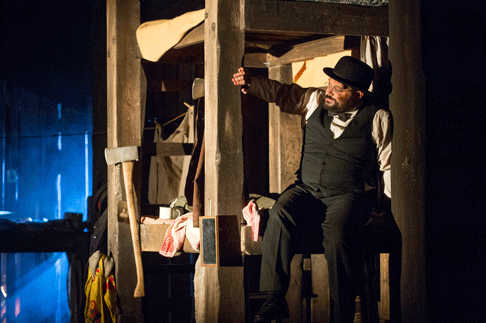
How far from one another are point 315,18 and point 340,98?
2.47 feet

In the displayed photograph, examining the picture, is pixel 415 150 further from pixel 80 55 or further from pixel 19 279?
pixel 19 279

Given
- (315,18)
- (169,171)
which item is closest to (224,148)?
(315,18)

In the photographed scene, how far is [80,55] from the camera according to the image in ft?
34.6

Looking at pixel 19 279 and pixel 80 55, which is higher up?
pixel 80 55

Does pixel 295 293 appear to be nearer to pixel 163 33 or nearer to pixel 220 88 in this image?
pixel 220 88

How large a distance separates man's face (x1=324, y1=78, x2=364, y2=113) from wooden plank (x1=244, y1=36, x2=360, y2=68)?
959 millimetres

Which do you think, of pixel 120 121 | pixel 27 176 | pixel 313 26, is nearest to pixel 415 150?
pixel 313 26

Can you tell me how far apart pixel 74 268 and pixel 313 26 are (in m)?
5.76

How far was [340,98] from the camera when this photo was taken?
4.81m

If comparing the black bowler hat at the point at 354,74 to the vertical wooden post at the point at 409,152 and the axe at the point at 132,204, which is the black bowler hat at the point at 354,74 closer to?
the vertical wooden post at the point at 409,152

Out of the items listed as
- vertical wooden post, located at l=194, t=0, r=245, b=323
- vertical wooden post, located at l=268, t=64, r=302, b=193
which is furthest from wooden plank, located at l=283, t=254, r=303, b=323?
vertical wooden post, located at l=194, t=0, r=245, b=323

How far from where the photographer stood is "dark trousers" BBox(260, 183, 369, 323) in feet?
13.7

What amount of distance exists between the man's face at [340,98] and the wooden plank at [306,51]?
3.14 ft

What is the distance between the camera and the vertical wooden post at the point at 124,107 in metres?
5.68
